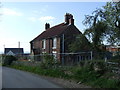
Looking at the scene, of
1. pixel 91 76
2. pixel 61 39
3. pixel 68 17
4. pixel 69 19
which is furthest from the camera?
pixel 68 17

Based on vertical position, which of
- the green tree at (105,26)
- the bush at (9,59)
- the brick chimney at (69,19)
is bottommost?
the bush at (9,59)

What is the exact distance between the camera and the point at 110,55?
1967 centimetres

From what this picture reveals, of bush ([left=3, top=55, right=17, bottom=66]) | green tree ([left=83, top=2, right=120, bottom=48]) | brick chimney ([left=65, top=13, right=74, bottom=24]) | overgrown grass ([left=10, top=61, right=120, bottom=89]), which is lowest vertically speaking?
overgrown grass ([left=10, top=61, right=120, bottom=89])

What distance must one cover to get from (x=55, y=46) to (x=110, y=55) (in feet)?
86.5

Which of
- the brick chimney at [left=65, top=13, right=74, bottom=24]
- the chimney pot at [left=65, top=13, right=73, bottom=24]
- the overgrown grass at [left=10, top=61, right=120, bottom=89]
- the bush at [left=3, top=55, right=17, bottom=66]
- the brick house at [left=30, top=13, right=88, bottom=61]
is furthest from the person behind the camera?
the chimney pot at [left=65, top=13, right=73, bottom=24]

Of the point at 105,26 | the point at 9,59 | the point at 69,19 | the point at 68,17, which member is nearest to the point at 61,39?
the point at 69,19

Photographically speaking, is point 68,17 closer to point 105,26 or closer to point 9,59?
point 9,59

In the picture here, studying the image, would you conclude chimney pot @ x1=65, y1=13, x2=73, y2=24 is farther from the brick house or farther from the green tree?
the green tree

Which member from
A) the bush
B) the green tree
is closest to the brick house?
the bush

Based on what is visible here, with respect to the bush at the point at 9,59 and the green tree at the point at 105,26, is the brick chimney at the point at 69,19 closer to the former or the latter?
the bush at the point at 9,59

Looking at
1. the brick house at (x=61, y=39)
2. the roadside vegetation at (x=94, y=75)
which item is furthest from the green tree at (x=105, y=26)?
the brick house at (x=61, y=39)

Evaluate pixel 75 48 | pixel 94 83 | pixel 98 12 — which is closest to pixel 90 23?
pixel 98 12

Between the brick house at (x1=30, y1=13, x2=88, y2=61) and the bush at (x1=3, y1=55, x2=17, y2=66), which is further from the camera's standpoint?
the brick house at (x1=30, y1=13, x2=88, y2=61)

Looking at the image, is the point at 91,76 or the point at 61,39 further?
the point at 61,39
